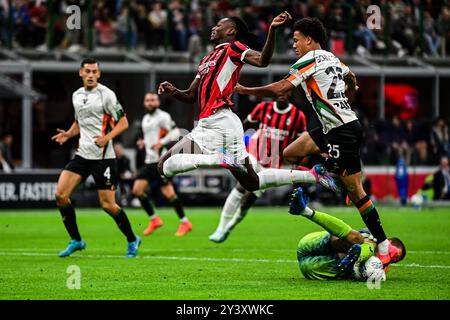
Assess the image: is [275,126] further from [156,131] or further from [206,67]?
[206,67]

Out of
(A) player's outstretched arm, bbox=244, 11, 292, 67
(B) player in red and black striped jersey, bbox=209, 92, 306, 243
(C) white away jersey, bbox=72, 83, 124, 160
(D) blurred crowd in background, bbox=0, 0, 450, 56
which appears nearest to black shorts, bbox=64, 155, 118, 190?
(C) white away jersey, bbox=72, 83, 124, 160

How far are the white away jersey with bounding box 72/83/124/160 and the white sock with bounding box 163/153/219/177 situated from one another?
2.70 metres

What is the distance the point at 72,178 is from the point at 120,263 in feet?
5.07

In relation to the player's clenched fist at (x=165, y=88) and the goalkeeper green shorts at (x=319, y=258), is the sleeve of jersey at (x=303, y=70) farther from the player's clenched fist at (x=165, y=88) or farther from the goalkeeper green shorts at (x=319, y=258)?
the goalkeeper green shorts at (x=319, y=258)

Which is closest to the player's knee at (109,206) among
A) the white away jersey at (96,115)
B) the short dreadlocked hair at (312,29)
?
the white away jersey at (96,115)

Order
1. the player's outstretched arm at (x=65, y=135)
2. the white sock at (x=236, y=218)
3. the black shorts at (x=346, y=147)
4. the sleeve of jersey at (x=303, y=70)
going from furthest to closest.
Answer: the white sock at (x=236, y=218) → the player's outstretched arm at (x=65, y=135) → the black shorts at (x=346, y=147) → the sleeve of jersey at (x=303, y=70)

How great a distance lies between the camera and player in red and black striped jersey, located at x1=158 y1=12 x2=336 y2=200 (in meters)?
11.7

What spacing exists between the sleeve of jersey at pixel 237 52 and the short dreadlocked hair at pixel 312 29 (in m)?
0.63

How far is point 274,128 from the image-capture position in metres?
17.4

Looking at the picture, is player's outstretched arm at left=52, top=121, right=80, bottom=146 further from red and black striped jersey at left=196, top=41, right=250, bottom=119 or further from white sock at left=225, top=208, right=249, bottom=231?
white sock at left=225, top=208, right=249, bottom=231

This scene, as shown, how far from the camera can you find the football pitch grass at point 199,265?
9961 mm

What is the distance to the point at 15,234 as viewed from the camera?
19000 mm
